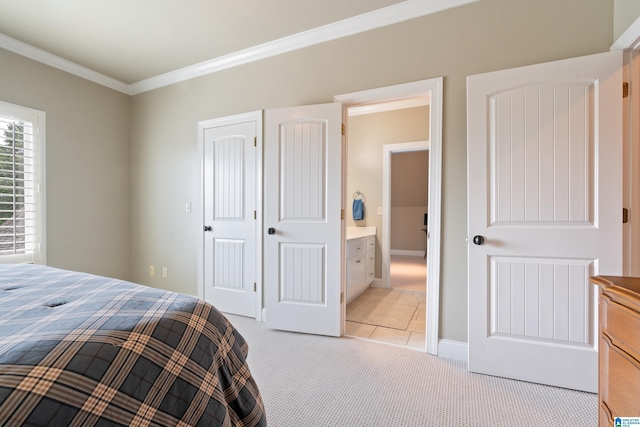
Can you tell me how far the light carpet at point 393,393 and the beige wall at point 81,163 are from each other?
97.0 inches

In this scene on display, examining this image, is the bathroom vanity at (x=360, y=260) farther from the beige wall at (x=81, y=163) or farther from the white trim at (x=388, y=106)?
the beige wall at (x=81, y=163)

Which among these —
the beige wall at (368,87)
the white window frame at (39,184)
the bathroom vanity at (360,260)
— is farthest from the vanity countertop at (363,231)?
the white window frame at (39,184)

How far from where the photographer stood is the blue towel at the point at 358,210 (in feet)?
14.6

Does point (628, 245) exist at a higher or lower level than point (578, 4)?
lower

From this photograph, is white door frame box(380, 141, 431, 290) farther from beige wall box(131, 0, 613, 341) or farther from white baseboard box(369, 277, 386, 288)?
beige wall box(131, 0, 613, 341)

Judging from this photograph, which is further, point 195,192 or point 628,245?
point 195,192

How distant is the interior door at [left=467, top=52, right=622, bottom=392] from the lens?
1.67m

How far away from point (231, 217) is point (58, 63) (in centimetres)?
241

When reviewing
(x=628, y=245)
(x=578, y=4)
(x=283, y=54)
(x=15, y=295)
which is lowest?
(x=15, y=295)

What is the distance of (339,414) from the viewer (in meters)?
1.52

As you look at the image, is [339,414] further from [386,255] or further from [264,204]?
[386,255]

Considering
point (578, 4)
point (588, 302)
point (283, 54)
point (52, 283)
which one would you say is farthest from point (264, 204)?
point (578, 4)

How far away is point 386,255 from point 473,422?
111 inches


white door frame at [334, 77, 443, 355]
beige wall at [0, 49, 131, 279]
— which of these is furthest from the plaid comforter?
beige wall at [0, 49, 131, 279]
